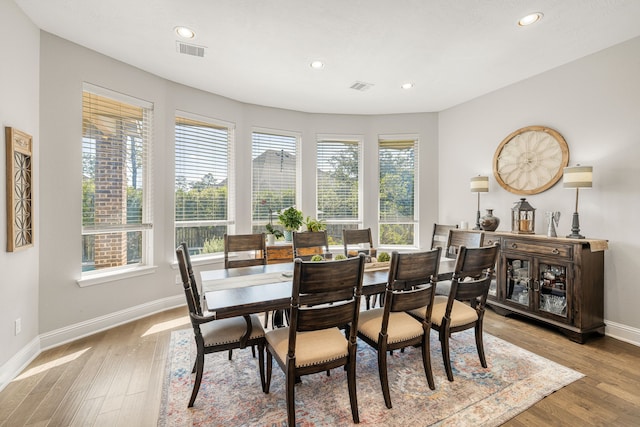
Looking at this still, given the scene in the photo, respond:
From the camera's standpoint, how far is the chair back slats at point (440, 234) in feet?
14.5

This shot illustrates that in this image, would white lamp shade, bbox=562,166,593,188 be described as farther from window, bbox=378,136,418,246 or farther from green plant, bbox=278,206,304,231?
green plant, bbox=278,206,304,231

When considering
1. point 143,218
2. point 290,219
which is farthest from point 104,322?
point 290,219

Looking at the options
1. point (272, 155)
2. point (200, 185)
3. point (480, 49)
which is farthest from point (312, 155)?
point (480, 49)

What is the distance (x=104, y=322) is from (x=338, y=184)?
385 cm

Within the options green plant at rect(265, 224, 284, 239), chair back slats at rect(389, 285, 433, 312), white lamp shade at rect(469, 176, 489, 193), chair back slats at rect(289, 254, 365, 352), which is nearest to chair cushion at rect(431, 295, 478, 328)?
chair back slats at rect(389, 285, 433, 312)

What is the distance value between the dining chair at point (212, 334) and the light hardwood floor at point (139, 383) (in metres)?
0.48

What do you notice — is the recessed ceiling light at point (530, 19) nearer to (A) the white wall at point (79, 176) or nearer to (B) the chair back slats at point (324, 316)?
(B) the chair back slats at point (324, 316)

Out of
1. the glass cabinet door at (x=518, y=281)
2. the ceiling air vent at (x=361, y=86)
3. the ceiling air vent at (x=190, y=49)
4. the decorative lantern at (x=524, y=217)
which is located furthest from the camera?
the ceiling air vent at (x=361, y=86)

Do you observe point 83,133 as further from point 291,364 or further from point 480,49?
point 480,49

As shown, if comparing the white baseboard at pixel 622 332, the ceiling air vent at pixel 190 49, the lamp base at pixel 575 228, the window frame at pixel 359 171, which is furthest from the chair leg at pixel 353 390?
the window frame at pixel 359 171

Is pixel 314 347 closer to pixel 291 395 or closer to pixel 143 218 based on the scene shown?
pixel 291 395

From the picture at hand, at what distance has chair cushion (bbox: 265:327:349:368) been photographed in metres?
1.82

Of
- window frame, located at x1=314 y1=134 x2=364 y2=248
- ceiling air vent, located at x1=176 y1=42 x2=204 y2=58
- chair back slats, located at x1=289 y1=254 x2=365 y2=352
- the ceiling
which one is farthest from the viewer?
window frame, located at x1=314 y1=134 x2=364 y2=248

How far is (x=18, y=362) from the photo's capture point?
8.28 ft
